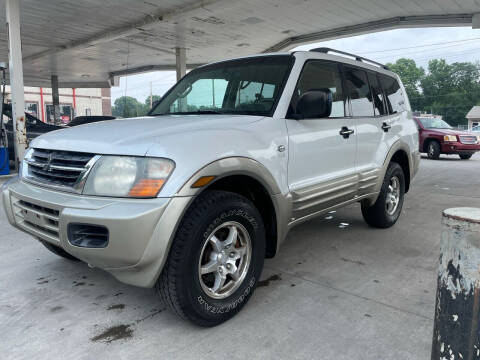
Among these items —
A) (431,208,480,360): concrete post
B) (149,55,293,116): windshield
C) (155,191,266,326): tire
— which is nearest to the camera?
(431,208,480,360): concrete post

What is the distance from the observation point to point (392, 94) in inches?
190

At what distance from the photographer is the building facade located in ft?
150

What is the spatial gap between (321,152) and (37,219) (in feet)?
7.28

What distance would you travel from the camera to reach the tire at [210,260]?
7.30 ft

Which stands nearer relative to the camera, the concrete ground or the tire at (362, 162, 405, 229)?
the concrete ground

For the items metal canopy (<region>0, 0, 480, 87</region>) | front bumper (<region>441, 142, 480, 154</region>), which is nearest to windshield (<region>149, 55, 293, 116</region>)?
metal canopy (<region>0, 0, 480, 87</region>)

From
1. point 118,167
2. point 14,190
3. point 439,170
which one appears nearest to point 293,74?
point 118,167

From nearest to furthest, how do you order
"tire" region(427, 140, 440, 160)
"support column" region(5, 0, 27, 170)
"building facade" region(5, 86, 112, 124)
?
1. "support column" region(5, 0, 27, 170)
2. "tire" region(427, 140, 440, 160)
3. "building facade" region(5, 86, 112, 124)

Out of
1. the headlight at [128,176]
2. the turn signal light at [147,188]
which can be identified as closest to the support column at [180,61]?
the headlight at [128,176]

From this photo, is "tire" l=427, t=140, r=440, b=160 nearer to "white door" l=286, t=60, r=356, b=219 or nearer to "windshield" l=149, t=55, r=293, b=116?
"white door" l=286, t=60, r=356, b=219

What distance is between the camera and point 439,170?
440 inches

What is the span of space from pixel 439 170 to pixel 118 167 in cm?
1109

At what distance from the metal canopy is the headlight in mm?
9408

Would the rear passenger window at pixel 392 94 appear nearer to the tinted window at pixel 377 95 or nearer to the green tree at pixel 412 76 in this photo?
the tinted window at pixel 377 95
